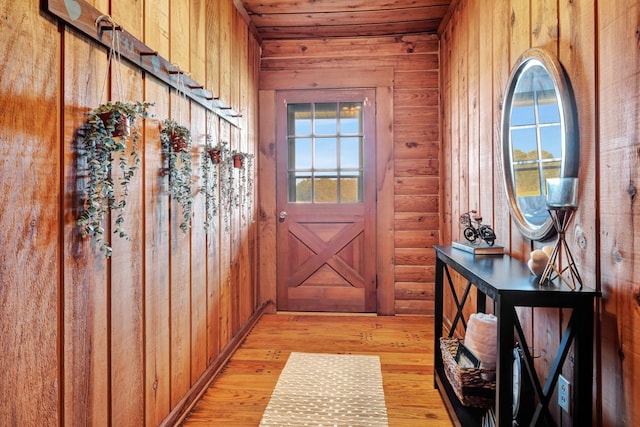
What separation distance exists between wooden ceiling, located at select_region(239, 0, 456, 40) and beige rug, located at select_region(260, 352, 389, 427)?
103 inches

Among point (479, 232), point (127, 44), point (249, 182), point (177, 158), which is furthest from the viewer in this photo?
point (249, 182)

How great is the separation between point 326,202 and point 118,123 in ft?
8.18

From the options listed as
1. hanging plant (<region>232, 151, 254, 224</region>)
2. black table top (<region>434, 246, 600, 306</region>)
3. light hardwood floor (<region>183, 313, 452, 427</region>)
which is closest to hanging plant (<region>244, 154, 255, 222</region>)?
hanging plant (<region>232, 151, 254, 224</region>)

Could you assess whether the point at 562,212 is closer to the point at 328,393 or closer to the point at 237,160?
the point at 328,393

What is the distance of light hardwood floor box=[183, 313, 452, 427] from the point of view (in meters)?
1.91

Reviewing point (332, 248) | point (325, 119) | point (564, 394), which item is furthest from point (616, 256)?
point (325, 119)

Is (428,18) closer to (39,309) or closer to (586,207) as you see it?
(586,207)

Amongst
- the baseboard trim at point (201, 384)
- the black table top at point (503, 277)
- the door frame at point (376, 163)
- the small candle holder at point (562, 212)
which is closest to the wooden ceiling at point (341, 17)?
the door frame at point (376, 163)

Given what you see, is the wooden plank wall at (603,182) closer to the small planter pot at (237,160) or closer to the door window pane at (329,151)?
the small planter pot at (237,160)

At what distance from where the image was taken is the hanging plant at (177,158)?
1658 millimetres

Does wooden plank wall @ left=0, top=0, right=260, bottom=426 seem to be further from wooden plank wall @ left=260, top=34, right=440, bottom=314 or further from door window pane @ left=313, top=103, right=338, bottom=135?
wooden plank wall @ left=260, top=34, right=440, bottom=314

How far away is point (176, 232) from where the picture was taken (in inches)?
71.5

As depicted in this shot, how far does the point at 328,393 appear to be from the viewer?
2.10m

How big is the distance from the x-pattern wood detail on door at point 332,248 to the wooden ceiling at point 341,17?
5.73 feet
